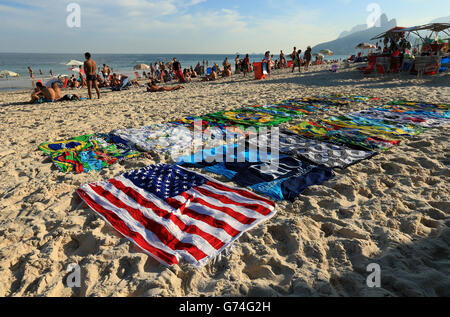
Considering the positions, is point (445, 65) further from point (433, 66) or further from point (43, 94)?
point (43, 94)

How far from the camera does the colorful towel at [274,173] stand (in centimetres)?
282

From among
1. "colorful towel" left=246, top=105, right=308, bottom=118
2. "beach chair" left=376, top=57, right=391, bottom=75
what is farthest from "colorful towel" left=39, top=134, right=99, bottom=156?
"beach chair" left=376, top=57, right=391, bottom=75

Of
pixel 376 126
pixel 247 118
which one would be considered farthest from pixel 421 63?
pixel 247 118

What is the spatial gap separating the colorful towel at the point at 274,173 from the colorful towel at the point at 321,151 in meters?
0.21

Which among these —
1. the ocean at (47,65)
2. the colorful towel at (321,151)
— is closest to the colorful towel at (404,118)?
the colorful towel at (321,151)

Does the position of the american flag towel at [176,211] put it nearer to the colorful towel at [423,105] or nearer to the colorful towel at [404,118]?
the colorful towel at [404,118]

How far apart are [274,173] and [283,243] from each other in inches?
48.0

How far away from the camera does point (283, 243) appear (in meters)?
2.09

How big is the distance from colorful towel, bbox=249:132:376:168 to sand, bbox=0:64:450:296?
0.18m

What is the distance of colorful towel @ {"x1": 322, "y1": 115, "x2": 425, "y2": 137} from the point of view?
177 inches

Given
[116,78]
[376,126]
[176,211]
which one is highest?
[116,78]

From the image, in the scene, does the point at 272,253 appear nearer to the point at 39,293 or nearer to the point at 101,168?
the point at 39,293

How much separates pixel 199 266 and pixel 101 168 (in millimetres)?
2296

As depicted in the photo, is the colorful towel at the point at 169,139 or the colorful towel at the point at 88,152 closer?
the colorful towel at the point at 88,152
